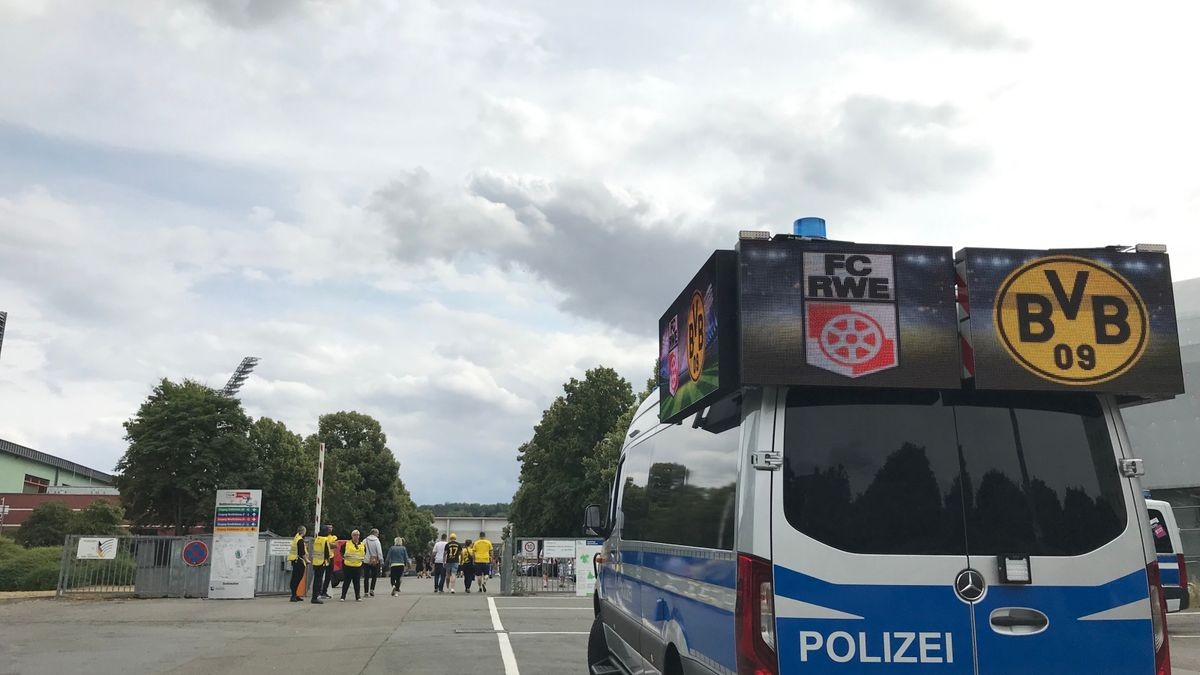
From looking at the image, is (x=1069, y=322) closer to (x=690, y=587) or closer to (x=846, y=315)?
(x=846, y=315)

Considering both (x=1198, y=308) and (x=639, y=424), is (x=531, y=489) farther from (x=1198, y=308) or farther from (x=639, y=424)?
(x=639, y=424)

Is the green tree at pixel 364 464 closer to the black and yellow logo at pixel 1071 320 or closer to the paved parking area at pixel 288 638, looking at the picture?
the paved parking area at pixel 288 638

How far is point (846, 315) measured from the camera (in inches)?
190

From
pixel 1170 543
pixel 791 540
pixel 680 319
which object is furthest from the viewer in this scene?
pixel 1170 543

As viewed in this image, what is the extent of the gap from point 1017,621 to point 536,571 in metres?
22.9

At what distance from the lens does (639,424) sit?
8328 mm

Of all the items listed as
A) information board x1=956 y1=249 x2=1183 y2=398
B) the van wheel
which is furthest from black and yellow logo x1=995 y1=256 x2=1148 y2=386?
the van wheel

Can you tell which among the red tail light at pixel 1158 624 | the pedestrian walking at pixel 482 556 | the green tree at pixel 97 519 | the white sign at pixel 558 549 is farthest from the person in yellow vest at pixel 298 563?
the green tree at pixel 97 519

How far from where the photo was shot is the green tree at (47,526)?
61375mm

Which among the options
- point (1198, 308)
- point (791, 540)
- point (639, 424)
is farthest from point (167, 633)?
point (1198, 308)

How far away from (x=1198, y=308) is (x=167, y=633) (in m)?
34.8

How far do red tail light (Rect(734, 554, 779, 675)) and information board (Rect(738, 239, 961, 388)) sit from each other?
870 mm

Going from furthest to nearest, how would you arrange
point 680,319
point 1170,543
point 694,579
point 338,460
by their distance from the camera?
1. point 338,460
2. point 1170,543
3. point 680,319
4. point 694,579

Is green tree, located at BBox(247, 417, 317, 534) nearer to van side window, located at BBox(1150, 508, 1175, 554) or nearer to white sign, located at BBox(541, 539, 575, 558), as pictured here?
white sign, located at BBox(541, 539, 575, 558)
